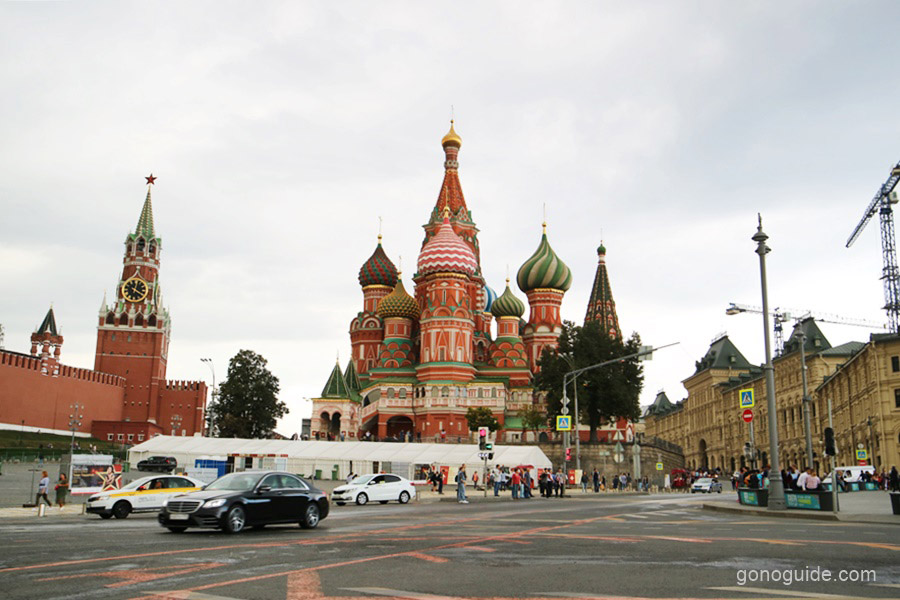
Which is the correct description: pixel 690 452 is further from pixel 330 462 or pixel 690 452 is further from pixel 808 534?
pixel 808 534

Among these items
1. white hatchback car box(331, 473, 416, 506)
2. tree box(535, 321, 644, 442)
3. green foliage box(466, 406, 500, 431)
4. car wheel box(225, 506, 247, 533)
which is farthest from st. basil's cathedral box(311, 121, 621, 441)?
car wheel box(225, 506, 247, 533)

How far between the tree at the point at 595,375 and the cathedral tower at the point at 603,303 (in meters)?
23.7

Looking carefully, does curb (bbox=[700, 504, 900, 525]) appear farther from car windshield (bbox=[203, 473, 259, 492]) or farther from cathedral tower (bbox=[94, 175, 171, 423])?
cathedral tower (bbox=[94, 175, 171, 423])

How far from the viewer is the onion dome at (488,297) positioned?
90.2 metres

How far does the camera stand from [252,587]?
8.95 meters

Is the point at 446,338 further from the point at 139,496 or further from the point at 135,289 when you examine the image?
the point at 135,289

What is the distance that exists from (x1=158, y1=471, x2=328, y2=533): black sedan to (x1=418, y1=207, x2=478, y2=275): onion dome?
58758mm

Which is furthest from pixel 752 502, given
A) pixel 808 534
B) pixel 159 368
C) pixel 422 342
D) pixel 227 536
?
pixel 159 368

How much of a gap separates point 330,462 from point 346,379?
31789 mm

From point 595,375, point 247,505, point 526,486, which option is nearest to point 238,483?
point 247,505

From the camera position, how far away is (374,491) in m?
33.3

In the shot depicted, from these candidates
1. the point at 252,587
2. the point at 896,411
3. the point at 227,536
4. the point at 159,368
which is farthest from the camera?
the point at 159,368

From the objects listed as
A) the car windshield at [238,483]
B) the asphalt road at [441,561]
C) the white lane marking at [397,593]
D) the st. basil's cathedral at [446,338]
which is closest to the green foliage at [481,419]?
the st. basil's cathedral at [446,338]

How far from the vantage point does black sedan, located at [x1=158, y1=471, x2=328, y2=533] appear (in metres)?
15.8
